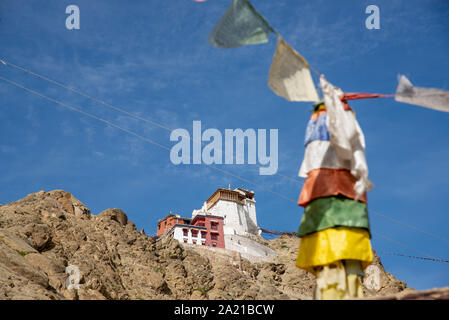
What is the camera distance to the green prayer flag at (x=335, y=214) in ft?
35.3

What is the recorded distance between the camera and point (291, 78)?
39.3 feet

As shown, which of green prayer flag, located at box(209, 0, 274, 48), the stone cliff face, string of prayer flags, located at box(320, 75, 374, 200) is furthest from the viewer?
the stone cliff face

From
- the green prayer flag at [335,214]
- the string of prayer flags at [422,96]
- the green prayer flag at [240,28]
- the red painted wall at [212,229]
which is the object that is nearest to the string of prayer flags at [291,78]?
the green prayer flag at [240,28]

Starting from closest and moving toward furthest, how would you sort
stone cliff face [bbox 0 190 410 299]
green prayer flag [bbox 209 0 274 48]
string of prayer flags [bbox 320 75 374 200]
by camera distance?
string of prayer flags [bbox 320 75 374 200] < green prayer flag [bbox 209 0 274 48] < stone cliff face [bbox 0 190 410 299]

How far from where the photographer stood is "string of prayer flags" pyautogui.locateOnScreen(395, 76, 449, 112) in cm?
1131

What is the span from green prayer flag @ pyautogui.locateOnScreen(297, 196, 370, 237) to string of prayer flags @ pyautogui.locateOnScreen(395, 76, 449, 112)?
8.22ft

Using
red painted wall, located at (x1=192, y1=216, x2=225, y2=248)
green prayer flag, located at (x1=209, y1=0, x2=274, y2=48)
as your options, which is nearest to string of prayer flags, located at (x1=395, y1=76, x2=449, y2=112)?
green prayer flag, located at (x1=209, y1=0, x2=274, y2=48)

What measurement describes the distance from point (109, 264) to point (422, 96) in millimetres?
21396

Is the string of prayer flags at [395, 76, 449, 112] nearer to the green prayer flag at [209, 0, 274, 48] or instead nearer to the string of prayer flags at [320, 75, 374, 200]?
the string of prayer flags at [320, 75, 374, 200]
